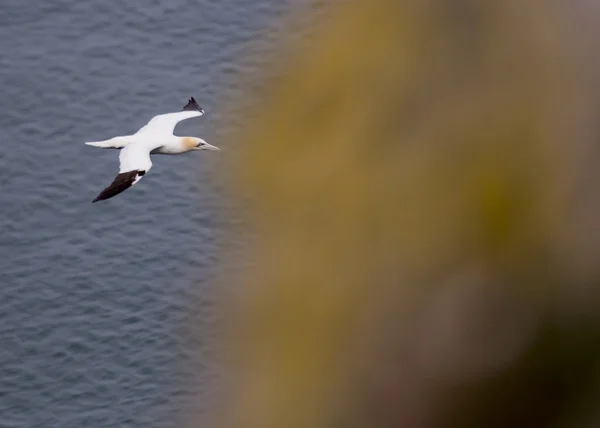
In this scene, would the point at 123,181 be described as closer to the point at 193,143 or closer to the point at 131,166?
the point at 131,166

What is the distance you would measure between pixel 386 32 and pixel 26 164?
156ft

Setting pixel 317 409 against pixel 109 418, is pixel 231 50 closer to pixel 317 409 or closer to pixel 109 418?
pixel 109 418

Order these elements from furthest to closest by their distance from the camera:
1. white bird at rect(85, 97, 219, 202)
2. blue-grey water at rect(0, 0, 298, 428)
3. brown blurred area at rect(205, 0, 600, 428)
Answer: blue-grey water at rect(0, 0, 298, 428) < white bird at rect(85, 97, 219, 202) < brown blurred area at rect(205, 0, 600, 428)

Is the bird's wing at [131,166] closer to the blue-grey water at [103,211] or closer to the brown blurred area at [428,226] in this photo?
the blue-grey water at [103,211]

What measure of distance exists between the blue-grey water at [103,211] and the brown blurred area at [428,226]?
3610 cm

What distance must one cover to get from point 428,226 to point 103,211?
4726 cm

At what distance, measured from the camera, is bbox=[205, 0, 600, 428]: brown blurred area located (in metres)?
2.75

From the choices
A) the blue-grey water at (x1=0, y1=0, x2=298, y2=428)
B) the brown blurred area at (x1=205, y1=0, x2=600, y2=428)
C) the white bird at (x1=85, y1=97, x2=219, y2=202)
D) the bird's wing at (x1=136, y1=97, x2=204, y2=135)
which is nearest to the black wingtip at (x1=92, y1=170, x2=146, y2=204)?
the white bird at (x1=85, y1=97, x2=219, y2=202)

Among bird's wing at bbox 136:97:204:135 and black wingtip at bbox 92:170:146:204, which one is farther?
bird's wing at bbox 136:97:204:135

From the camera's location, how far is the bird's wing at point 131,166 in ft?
75.8

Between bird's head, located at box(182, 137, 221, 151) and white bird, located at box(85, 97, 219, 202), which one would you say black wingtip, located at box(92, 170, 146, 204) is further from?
bird's head, located at box(182, 137, 221, 151)

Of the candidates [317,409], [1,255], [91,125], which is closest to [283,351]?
[317,409]

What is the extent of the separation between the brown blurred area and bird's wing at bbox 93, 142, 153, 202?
63.0 ft

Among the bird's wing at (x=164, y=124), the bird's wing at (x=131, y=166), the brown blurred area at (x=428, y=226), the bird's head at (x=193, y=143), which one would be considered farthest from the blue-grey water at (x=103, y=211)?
the brown blurred area at (x=428, y=226)
